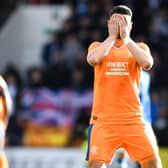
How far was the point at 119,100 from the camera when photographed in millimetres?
9242

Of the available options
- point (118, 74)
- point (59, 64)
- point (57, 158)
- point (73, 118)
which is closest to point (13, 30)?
point (59, 64)

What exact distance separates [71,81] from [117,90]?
8.22m

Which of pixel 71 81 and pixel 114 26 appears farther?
pixel 71 81

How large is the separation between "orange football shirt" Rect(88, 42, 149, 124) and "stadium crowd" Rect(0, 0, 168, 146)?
5.94m

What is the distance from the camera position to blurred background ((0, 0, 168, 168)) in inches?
618

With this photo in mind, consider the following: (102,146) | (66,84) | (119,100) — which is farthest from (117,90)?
(66,84)

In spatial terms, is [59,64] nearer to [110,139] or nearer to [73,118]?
[73,118]

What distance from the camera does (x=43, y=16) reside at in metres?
20.4

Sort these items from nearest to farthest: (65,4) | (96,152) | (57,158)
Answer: (96,152)
(57,158)
(65,4)

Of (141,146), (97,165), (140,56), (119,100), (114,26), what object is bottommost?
(97,165)

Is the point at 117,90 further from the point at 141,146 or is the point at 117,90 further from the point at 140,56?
the point at 141,146

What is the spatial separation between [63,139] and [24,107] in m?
1.17

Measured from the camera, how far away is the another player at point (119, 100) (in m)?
9.15

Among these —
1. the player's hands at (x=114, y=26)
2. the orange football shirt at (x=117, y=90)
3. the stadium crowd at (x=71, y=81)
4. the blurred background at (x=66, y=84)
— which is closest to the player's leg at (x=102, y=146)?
the orange football shirt at (x=117, y=90)
